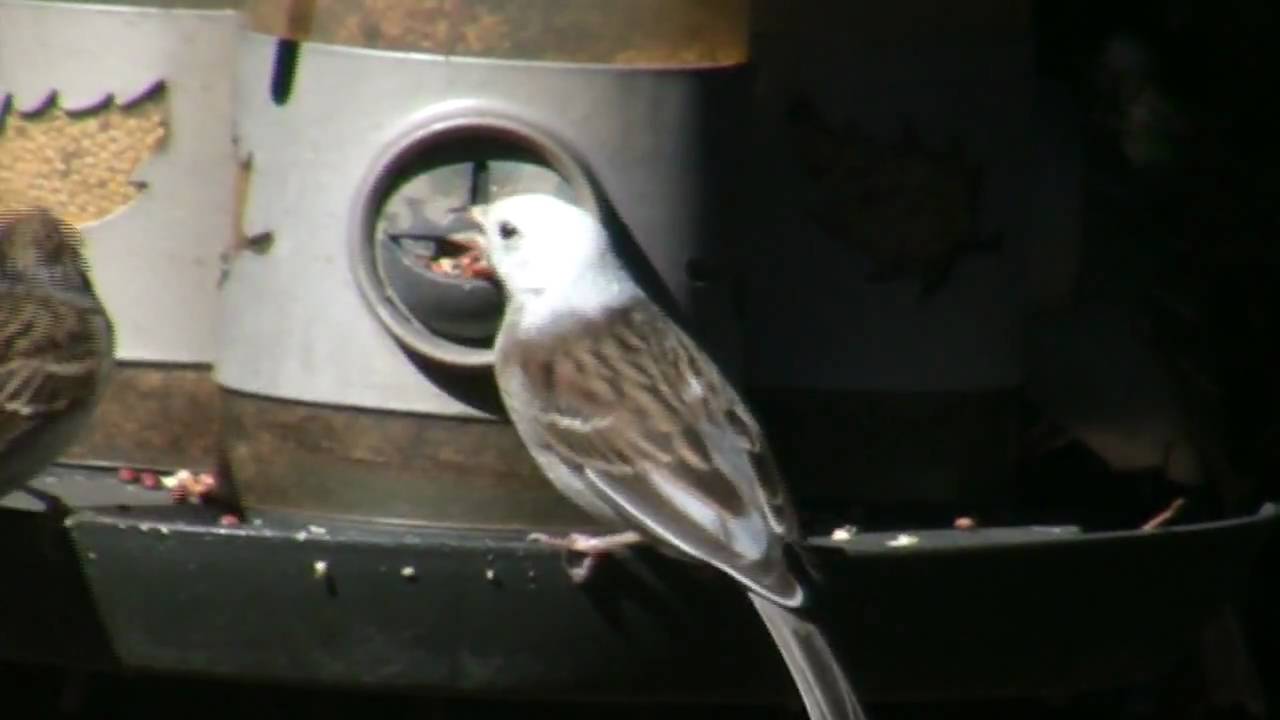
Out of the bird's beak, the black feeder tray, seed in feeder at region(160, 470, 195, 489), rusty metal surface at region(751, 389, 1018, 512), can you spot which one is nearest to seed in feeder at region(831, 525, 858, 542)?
rusty metal surface at region(751, 389, 1018, 512)

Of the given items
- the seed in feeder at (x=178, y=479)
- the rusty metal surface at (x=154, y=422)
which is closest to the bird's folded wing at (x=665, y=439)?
the seed in feeder at (x=178, y=479)

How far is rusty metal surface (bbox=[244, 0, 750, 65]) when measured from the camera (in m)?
Answer: 4.66

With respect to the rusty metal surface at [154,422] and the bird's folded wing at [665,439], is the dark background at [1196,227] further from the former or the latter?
the bird's folded wing at [665,439]

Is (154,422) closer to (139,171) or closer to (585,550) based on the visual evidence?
(139,171)

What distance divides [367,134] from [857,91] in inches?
33.8

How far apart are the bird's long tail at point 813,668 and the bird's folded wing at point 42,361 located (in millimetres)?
1301

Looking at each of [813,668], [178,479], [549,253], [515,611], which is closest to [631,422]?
[549,253]

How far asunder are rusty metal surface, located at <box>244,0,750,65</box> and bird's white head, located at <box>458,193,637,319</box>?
0.76 ft

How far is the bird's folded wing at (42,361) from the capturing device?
4.62 meters

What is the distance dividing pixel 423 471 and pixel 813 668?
1085 mm

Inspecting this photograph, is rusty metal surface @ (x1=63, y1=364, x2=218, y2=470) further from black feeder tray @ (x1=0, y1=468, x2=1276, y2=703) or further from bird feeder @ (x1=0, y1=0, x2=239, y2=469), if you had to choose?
black feeder tray @ (x1=0, y1=468, x2=1276, y2=703)

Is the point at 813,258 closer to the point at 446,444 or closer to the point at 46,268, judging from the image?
the point at 446,444

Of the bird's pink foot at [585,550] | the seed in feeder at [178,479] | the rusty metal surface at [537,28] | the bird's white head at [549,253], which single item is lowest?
the seed in feeder at [178,479]

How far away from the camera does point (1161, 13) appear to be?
627 cm
